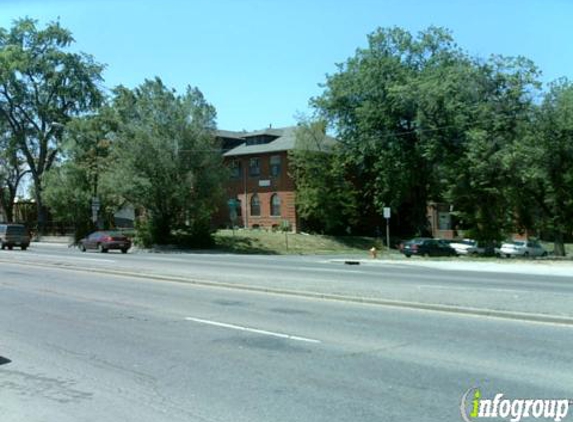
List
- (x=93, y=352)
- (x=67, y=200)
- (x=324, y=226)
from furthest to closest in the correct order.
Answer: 1. (x=324, y=226)
2. (x=67, y=200)
3. (x=93, y=352)

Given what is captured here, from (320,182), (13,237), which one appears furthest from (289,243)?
(13,237)

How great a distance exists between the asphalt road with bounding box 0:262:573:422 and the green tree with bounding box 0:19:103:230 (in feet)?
201

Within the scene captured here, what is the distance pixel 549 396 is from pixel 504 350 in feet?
7.43

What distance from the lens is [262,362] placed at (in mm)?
7977

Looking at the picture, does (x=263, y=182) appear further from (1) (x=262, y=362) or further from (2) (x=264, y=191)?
(1) (x=262, y=362)

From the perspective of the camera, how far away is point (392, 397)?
6355 millimetres

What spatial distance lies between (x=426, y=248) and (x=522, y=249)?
38.8 feet

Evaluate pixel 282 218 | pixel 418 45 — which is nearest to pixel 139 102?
pixel 282 218

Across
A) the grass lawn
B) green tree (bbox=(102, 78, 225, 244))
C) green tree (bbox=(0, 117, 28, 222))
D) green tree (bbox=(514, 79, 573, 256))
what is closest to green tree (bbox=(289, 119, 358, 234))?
the grass lawn

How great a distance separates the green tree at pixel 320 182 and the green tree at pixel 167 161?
545 inches

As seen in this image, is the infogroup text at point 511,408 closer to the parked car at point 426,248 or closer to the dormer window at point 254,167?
the parked car at point 426,248

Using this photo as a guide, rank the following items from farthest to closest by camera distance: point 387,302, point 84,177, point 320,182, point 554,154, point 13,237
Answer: point 320,182, point 84,177, point 13,237, point 554,154, point 387,302

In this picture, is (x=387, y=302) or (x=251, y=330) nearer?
(x=251, y=330)

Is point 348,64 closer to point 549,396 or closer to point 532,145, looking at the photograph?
point 532,145
